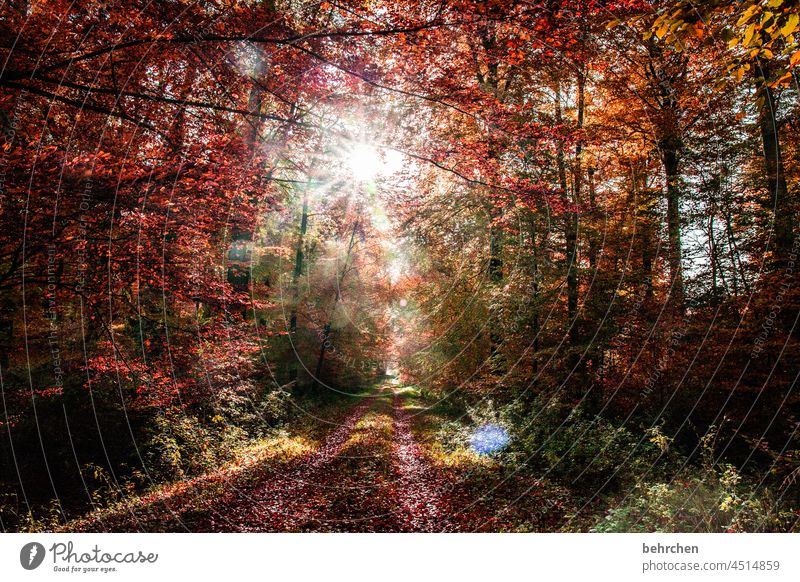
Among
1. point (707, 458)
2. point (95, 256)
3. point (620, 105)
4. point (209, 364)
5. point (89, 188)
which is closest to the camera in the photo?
point (89, 188)

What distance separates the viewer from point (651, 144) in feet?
37.6

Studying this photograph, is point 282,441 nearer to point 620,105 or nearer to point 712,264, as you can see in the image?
point 712,264

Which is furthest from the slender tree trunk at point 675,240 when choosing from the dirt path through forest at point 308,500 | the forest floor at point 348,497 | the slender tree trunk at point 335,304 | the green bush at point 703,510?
the slender tree trunk at point 335,304

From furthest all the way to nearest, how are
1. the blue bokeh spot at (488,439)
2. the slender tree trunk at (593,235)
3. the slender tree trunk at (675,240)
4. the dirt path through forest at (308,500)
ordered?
the blue bokeh spot at (488,439) → the slender tree trunk at (593,235) → the slender tree trunk at (675,240) → the dirt path through forest at (308,500)

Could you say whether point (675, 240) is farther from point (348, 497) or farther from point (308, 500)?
point (308, 500)

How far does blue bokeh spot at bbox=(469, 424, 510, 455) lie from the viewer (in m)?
11.7

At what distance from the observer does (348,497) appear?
→ 8.49 metres

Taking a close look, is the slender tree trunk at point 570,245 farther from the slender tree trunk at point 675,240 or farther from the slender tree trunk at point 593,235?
the slender tree trunk at point 675,240

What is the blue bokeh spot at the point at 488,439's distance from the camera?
1170cm

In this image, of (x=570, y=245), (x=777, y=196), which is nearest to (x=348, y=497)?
(x=570, y=245)

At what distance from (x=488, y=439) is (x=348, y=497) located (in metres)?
5.45
